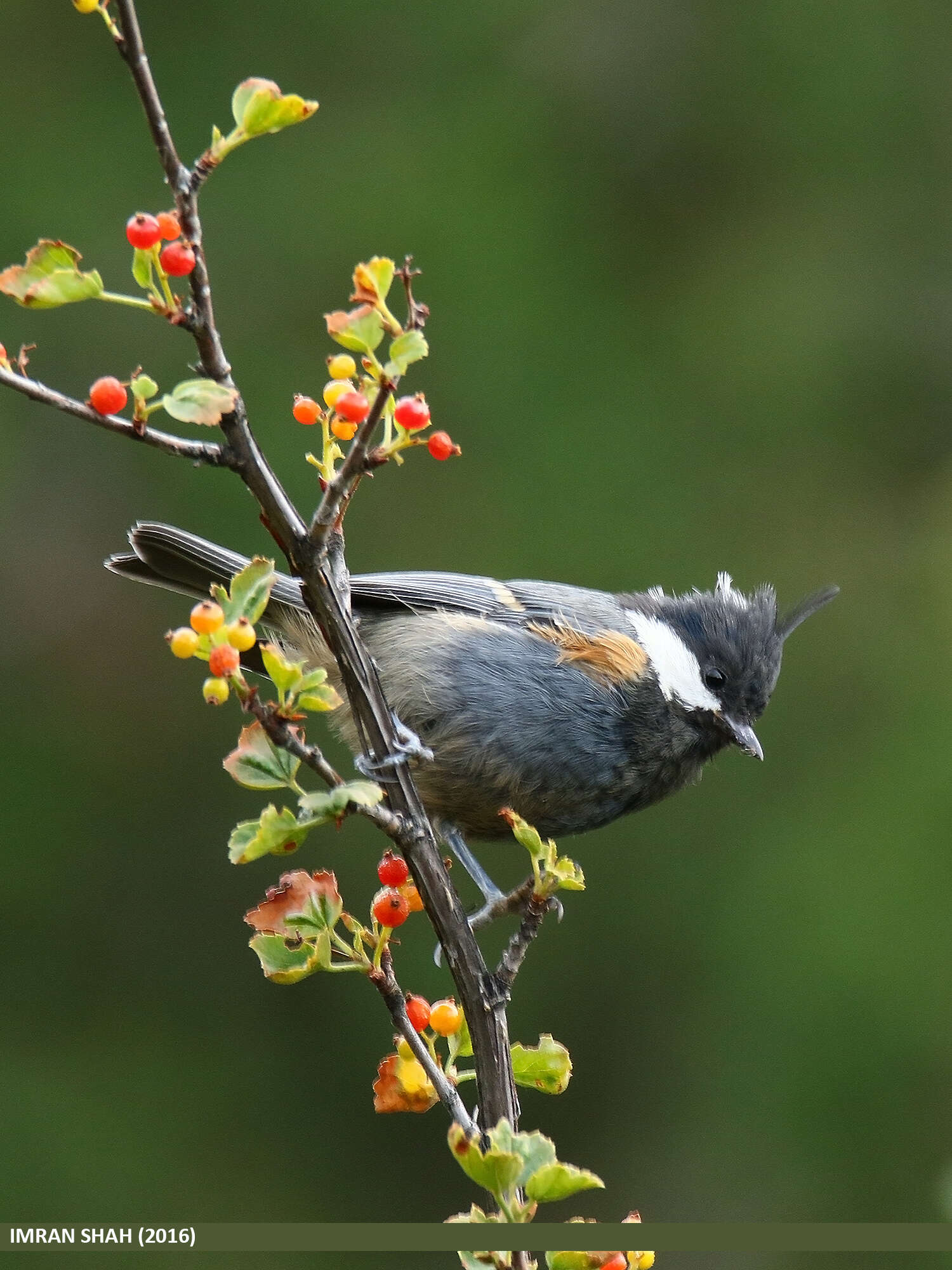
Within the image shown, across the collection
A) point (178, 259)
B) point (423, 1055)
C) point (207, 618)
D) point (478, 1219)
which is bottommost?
point (478, 1219)

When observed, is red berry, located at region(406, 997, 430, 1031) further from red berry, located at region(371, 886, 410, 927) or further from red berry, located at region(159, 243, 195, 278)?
red berry, located at region(159, 243, 195, 278)

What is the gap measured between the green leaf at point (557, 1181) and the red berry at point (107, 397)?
1.01 meters

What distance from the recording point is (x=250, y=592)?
1.60m

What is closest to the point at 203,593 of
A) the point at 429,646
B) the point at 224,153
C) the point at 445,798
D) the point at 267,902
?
the point at 429,646

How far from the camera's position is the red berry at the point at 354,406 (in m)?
1.76

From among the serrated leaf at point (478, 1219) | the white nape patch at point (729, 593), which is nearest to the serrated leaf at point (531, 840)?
the serrated leaf at point (478, 1219)

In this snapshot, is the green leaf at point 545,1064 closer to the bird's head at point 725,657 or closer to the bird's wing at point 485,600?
the bird's head at point 725,657

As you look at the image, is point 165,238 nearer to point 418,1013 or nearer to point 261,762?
point 261,762

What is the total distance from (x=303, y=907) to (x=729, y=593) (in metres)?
2.09

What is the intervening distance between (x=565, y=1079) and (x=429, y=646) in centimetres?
161

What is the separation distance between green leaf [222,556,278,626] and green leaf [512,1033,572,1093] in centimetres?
79

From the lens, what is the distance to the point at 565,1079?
202 cm

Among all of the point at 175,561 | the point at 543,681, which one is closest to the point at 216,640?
the point at 175,561

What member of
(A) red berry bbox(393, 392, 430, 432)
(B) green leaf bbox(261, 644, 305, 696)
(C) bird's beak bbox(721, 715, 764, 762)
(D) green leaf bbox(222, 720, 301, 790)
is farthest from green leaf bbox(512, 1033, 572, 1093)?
(C) bird's beak bbox(721, 715, 764, 762)
